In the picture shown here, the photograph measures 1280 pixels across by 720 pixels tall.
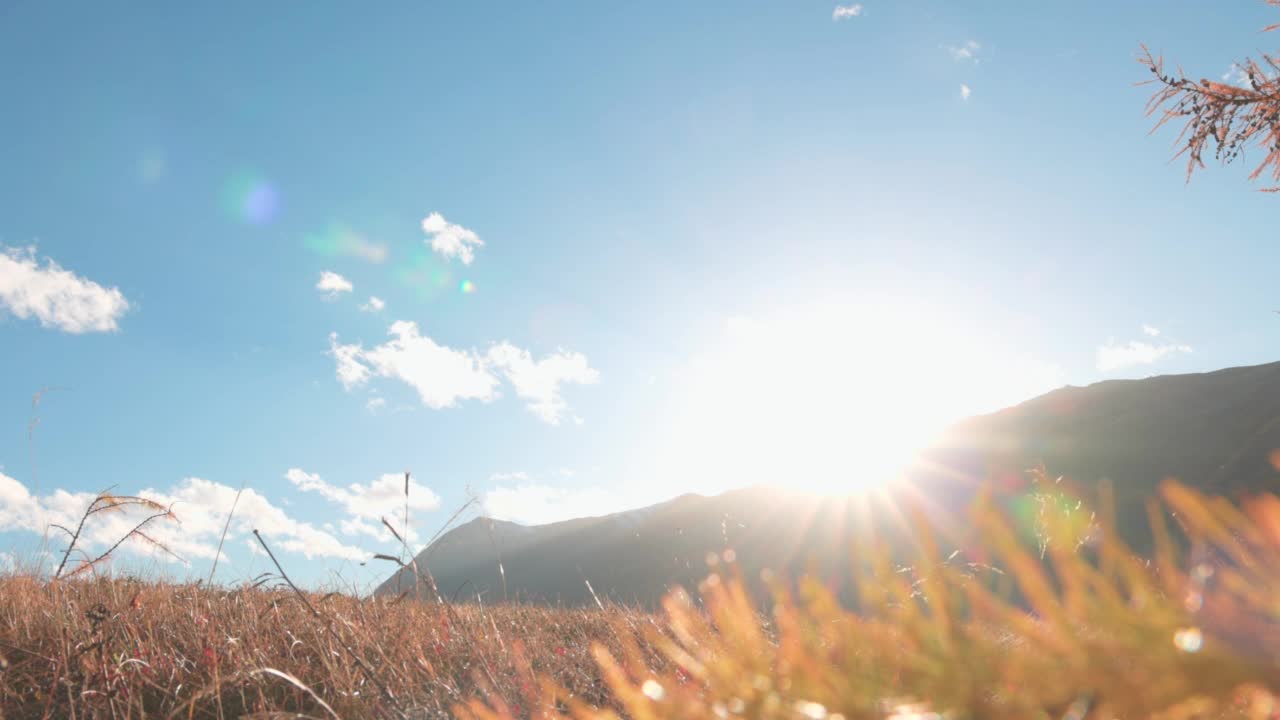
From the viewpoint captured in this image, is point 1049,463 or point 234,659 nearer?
point 234,659

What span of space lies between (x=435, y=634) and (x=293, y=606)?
110 cm

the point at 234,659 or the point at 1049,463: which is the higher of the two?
the point at 234,659

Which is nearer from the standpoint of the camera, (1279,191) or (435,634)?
(435,634)

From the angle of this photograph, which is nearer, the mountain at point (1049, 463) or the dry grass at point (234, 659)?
the dry grass at point (234, 659)

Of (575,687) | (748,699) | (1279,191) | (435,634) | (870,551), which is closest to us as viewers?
(748,699)

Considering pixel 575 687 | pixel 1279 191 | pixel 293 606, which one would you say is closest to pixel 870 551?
pixel 575 687

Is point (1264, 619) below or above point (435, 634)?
above

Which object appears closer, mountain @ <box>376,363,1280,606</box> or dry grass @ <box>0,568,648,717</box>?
dry grass @ <box>0,568,648,717</box>

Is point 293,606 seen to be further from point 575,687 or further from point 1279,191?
point 1279,191

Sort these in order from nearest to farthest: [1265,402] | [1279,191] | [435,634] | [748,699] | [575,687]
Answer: [748,699], [575,687], [435,634], [1279,191], [1265,402]

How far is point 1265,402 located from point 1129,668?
3073 inches

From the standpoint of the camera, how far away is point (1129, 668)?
0.41 meters

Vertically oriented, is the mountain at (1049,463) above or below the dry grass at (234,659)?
below

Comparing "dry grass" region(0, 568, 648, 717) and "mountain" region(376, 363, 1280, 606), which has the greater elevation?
"dry grass" region(0, 568, 648, 717)
